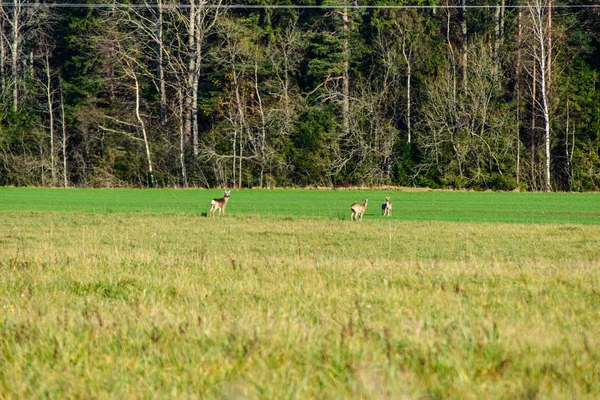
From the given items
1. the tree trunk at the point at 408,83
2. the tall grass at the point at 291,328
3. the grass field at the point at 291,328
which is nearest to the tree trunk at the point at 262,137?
the tree trunk at the point at 408,83

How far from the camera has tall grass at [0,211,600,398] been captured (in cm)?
530

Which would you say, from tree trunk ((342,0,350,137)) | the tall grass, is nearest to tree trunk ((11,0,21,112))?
tree trunk ((342,0,350,137))

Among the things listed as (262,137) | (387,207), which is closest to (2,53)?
(262,137)

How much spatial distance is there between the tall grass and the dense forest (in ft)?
135

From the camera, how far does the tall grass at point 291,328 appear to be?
530 cm

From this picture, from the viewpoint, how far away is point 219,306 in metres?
7.99

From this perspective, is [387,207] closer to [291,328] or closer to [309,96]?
[291,328]

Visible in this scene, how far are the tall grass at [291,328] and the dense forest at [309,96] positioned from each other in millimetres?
41050

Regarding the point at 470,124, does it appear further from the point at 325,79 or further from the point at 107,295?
the point at 107,295

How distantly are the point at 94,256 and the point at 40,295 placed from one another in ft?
12.3

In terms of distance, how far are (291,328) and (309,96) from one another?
2049 inches

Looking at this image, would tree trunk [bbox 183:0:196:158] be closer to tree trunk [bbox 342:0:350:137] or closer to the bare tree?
tree trunk [bbox 342:0:350:137]

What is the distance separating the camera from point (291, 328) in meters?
6.55

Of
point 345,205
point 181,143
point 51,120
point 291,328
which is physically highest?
point 51,120
